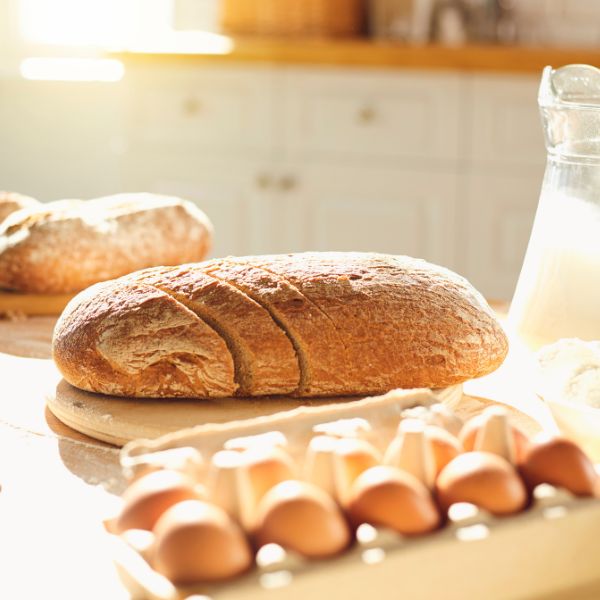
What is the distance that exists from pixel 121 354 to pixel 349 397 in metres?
0.22

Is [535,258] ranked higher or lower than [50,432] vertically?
higher

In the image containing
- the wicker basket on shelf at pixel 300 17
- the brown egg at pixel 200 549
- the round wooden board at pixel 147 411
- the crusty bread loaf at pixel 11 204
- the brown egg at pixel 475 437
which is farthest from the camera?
the wicker basket on shelf at pixel 300 17

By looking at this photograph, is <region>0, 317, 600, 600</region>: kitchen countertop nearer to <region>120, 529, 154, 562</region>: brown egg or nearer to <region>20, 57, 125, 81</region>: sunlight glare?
<region>120, 529, 154, 562</region>: brown egg

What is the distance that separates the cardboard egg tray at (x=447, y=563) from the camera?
0.48 meters

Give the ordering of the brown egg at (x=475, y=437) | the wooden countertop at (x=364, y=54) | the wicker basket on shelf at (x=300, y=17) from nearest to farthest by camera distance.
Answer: the brown egg at (x=475, y=437)
the wooden countertop at (x=364, y=54)
the wicker basket on shelf at (x=300, y=17)

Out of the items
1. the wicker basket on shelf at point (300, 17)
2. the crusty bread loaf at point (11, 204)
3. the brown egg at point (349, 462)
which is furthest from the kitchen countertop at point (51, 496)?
the wicker basket on shelf at point (300, 17)

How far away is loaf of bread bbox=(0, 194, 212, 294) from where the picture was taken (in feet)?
4.83

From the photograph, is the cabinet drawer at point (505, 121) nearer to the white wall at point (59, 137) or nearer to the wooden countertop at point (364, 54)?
the wooden countertop at point (364, 54)

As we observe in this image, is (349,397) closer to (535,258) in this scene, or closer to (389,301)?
(389,301)

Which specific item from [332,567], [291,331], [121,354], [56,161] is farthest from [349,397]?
[56,161]

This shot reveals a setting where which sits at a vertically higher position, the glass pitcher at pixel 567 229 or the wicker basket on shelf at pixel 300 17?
the wicker basket on shelf at pixel 300 17

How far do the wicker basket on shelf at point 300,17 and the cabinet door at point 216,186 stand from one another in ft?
Answer: 1.45

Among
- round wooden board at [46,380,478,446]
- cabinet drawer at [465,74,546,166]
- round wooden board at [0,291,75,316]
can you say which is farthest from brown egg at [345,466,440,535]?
cabinet drawer at [465,74,546,166]

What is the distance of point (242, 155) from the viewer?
9.95ft
